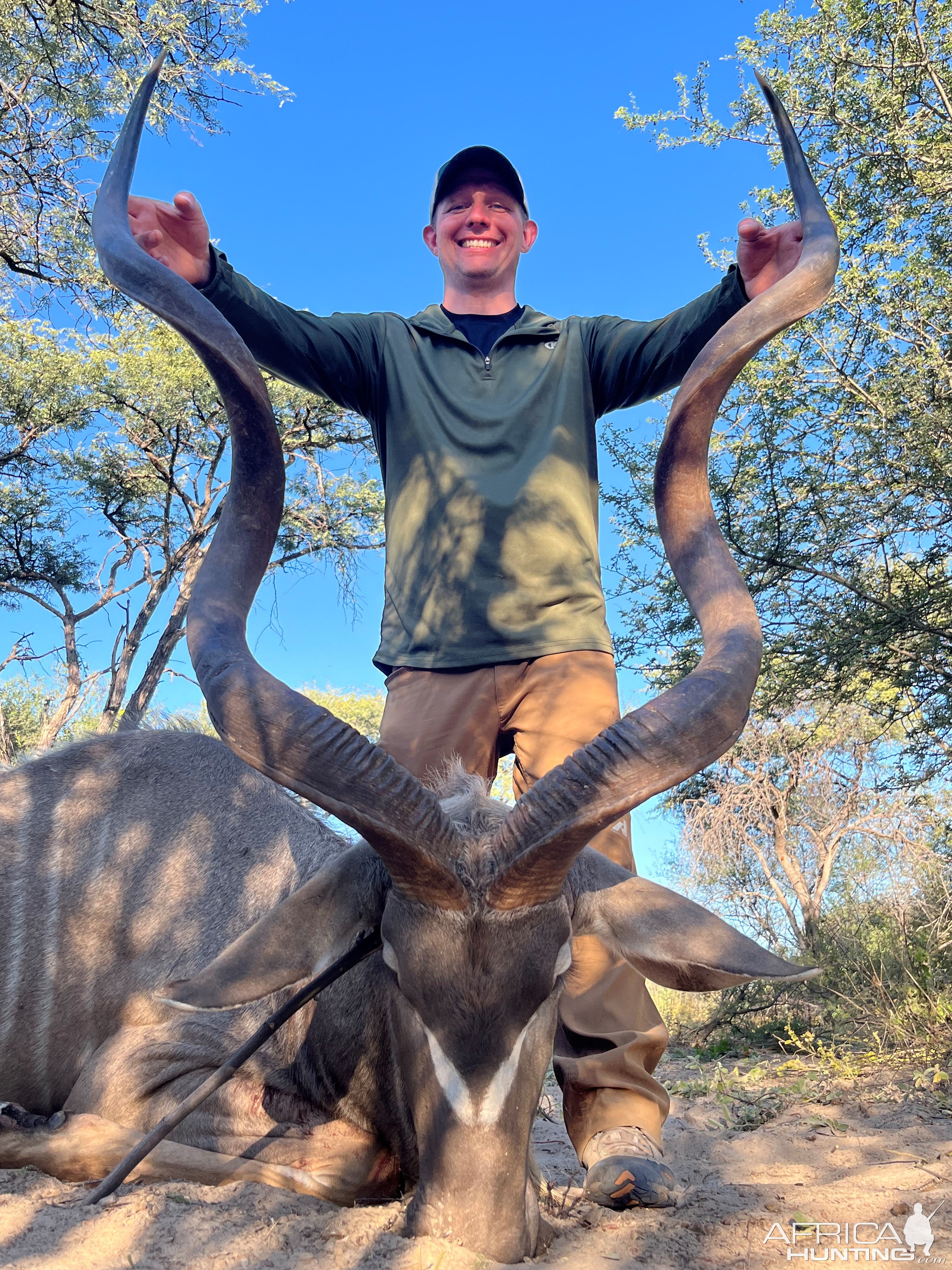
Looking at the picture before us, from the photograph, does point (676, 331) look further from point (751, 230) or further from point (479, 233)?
point (479, 233)

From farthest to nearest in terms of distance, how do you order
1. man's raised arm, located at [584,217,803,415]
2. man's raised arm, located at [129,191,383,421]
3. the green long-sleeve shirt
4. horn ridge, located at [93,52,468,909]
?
the green long-sleeve shirt < man's raised arm, located at [584,217,803,415] < man's raised arm, located at [129,191,383,421] < horn ridge, located at [93,52,468,909]

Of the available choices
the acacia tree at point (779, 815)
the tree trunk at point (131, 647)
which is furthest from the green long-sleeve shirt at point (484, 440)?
the tree trunk at point (131, 647)

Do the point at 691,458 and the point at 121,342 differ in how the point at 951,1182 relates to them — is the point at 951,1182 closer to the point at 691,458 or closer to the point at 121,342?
the point at 691,458

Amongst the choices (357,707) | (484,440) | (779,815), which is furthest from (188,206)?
(357,707)

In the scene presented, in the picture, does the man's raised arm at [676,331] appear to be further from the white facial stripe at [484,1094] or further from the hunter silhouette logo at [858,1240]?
the hunter silhouette logo at [858,1240]

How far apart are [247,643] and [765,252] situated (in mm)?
2208

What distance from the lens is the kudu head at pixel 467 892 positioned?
2.61 meters

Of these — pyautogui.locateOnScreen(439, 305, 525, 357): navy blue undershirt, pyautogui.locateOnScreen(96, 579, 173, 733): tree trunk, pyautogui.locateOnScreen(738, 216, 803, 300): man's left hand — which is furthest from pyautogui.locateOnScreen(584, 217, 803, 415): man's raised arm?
pyautogui.locateOnScreen(96, 579, 173, 733): tree trunk

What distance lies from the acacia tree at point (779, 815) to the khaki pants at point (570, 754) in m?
9.27

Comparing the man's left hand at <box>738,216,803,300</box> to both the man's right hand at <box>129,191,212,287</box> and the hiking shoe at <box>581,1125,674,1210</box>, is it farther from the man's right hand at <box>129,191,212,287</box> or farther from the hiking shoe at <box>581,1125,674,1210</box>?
the hiking shoe at <box>581,1125,674,1210</box>

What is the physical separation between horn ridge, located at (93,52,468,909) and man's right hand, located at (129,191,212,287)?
92 millimetres

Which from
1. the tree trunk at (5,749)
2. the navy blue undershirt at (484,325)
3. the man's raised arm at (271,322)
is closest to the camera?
the man's raised arm at (271,322)

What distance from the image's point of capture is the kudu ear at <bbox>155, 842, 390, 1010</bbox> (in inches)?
107

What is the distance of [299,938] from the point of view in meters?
2.91
